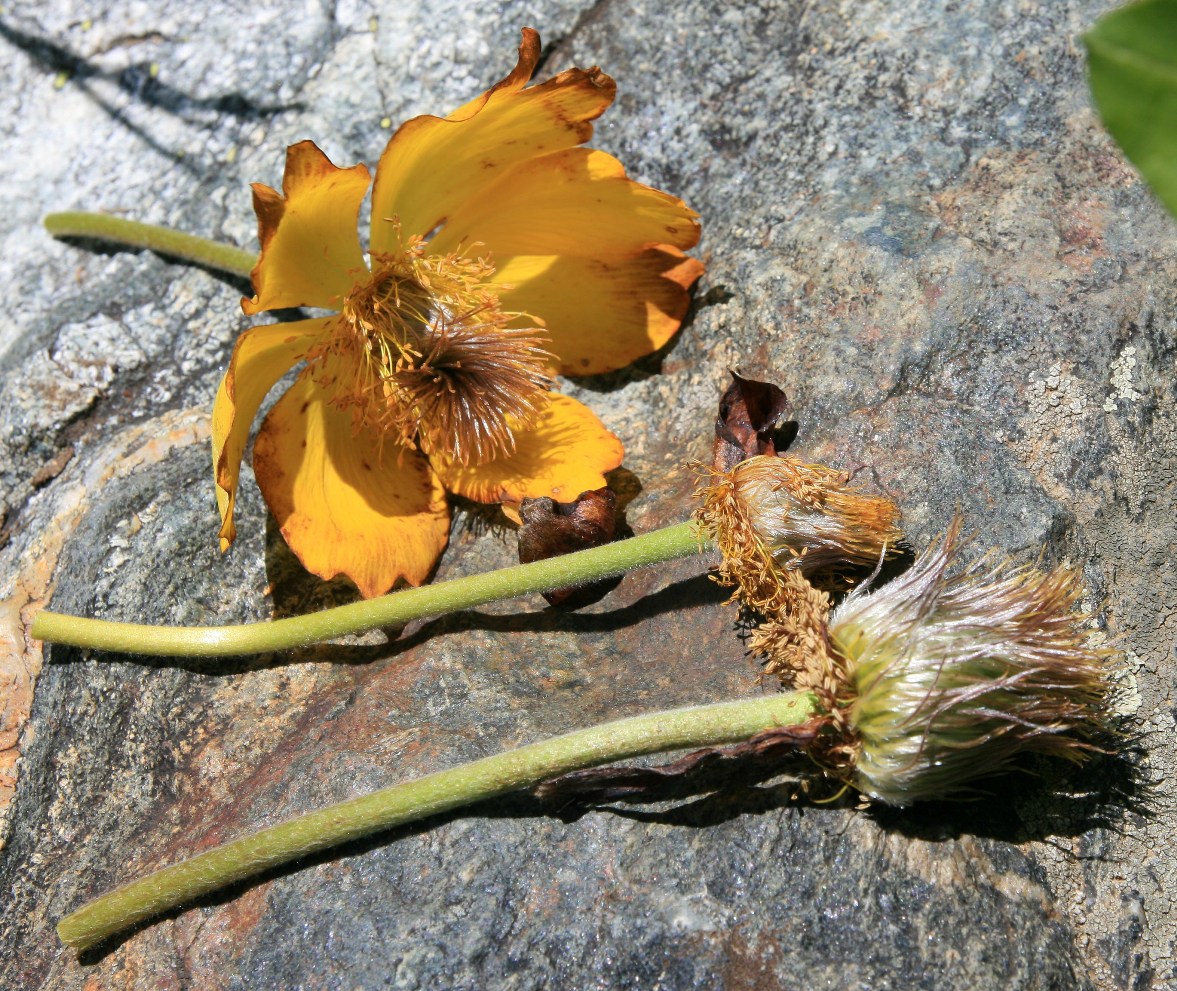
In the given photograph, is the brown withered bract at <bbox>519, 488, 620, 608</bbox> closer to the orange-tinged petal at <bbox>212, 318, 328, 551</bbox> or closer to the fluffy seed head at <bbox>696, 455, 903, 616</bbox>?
the fluffy seed head at <bbox>696, 455, 903, 616</bbox>

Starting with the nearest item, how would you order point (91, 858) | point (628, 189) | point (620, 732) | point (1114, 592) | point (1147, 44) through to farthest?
point (1147, 44) < point (620, 732) < point (1114, 592) < point (91, 858) < point (628, 189)

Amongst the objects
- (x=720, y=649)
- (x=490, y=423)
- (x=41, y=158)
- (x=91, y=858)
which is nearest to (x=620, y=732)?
(x=720, y=649)

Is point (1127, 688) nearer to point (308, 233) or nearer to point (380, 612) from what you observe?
point (380, 612)

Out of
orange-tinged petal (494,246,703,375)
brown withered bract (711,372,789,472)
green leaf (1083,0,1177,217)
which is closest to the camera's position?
green leaf (1083,0,1177,217)

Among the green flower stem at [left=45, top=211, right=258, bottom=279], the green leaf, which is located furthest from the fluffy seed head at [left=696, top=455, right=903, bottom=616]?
the green flower stem at [left=45, top=211, right=258, bottom=279]

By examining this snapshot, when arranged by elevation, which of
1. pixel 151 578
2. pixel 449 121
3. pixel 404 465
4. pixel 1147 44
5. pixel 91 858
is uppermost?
pixel 1147 44

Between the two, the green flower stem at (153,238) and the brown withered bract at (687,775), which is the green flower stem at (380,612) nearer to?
the brown withered bract at (687,775)

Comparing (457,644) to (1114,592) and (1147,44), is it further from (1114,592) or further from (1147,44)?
(1147,44)
